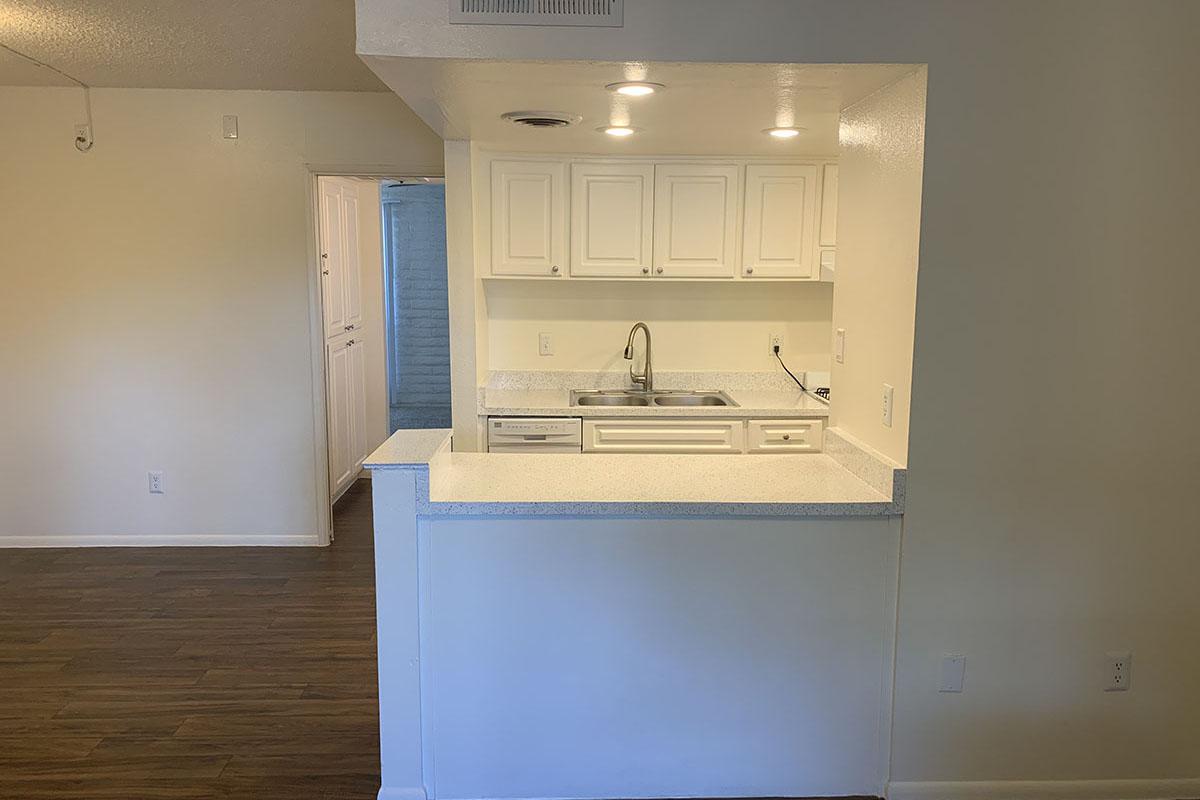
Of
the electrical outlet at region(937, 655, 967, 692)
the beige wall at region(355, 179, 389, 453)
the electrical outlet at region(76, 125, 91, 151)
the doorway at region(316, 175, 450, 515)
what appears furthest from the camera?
the beige wall at region(355, 179, 389, 453)

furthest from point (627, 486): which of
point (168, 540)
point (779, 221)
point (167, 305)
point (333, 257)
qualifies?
point (333, 257)

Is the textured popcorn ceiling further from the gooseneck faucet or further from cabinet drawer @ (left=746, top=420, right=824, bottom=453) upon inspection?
cabinet drawer @ (left=746, top=420, right=824, bottom=453)

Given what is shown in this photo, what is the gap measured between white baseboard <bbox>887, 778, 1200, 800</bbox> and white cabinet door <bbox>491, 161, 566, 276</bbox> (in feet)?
9.04

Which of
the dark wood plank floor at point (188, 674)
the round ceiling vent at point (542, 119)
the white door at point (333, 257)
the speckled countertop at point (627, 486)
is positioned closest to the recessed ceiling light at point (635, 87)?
the round ceiling vent at point (542, 119)

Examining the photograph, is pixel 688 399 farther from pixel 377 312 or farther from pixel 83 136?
pixel 83 136

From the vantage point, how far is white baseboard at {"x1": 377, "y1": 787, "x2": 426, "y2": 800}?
7.76 ft

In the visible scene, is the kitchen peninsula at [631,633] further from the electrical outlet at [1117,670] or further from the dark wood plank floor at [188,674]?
the electrical outlet at [1117,670]

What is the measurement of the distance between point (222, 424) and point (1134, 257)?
4.11 m

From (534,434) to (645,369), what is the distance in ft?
3.01

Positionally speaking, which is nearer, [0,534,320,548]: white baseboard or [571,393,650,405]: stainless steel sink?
[571,393,650,405]: stainless steel sink

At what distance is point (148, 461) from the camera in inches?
178

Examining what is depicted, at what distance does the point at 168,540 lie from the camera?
15.0 feet

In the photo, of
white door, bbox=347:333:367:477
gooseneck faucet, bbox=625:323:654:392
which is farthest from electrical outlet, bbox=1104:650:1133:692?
white door, bbox=347:333:367:477

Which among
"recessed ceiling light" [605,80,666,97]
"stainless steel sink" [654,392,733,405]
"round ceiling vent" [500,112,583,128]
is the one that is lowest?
"stainless steel sink" [654,392,733,405]
